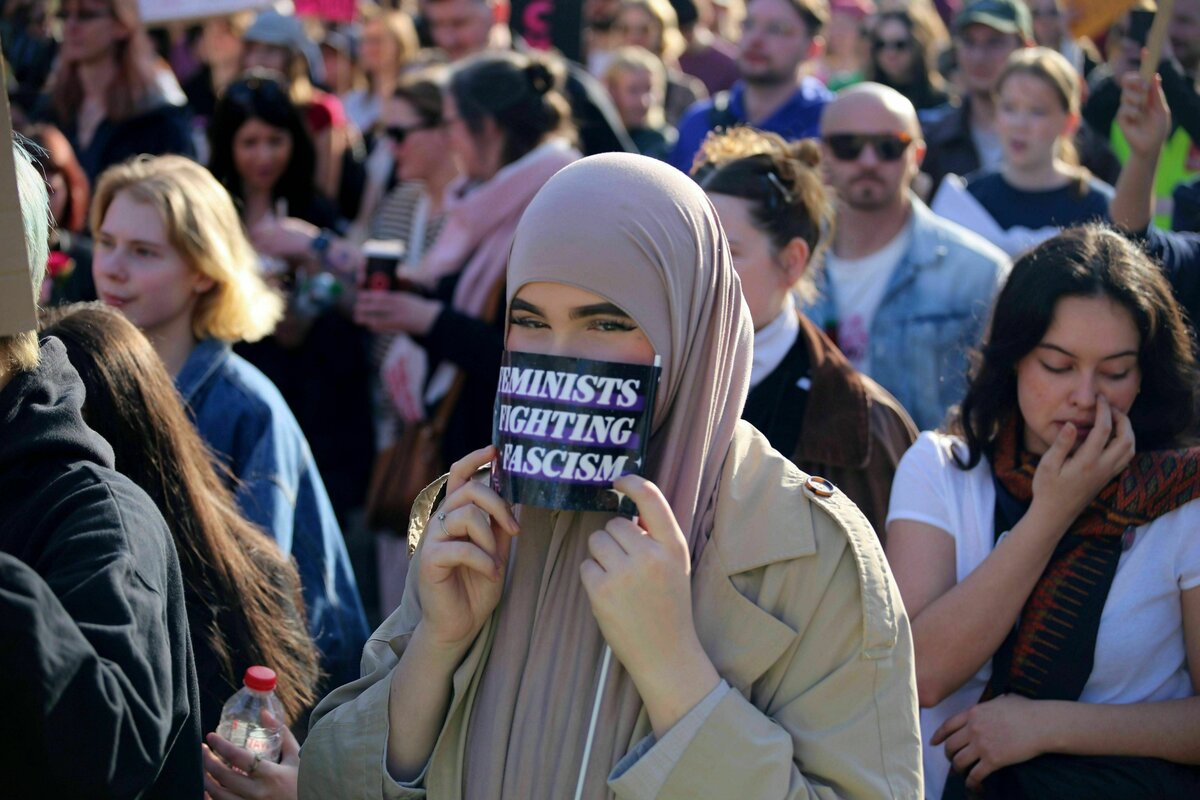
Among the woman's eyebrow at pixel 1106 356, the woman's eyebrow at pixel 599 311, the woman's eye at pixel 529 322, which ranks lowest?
the woman's eyebrow at pixel 1106 356

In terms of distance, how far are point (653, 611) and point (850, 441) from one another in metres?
1.76

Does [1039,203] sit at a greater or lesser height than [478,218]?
greater

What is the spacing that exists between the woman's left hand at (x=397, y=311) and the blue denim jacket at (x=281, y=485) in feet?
4.21

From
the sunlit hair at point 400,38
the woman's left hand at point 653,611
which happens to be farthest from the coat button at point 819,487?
the sunlit hair at point 400,38

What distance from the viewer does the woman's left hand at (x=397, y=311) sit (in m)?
5.34

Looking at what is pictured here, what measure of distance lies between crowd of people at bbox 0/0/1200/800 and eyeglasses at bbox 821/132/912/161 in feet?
0.04

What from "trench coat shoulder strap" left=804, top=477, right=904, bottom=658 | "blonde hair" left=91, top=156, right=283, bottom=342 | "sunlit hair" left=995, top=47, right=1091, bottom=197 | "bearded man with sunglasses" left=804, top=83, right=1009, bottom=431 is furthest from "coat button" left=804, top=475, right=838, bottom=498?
"sunlit hair" left=995, top=47, right=1091, bottom=197

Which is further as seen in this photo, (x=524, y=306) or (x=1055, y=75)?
(x=1055, y=75)

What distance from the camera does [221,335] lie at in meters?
4.17

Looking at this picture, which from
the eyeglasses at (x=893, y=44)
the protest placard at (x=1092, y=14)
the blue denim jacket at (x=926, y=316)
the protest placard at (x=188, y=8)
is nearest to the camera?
the blue denim jacket at (x=926, y=316)

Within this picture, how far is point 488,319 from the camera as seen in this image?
5.45 metres

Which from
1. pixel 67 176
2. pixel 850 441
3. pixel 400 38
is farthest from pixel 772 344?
pixel 400 38

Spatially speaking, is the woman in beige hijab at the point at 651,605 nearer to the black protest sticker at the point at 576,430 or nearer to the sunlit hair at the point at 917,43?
the black protest sticker at the point at 576,430

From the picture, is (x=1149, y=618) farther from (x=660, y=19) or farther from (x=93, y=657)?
(x=660, y=19)
